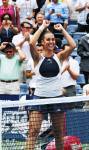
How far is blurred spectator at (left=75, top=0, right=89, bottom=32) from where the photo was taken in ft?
50.8

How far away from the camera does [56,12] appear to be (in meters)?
14.5

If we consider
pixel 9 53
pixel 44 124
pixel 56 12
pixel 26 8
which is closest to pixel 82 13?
pixel 56 12

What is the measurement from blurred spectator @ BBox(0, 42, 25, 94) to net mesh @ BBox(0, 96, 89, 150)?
2967 millimetres

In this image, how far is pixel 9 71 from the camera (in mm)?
10914

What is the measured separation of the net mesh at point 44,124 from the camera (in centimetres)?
733

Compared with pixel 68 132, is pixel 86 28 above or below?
above

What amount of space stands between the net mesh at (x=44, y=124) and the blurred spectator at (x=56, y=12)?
6.64 meters

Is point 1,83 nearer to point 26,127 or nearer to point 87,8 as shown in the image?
point 26,127

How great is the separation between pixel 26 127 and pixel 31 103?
510mm

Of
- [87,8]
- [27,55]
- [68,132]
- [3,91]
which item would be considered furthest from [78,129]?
[87,8]

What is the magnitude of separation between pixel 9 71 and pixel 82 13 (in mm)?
5269

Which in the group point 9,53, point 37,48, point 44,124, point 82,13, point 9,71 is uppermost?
point 82,13

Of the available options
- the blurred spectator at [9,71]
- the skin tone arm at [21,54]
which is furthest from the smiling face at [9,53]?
the skin tone arm at [21,54]

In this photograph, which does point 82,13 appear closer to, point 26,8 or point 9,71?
point 26,8
